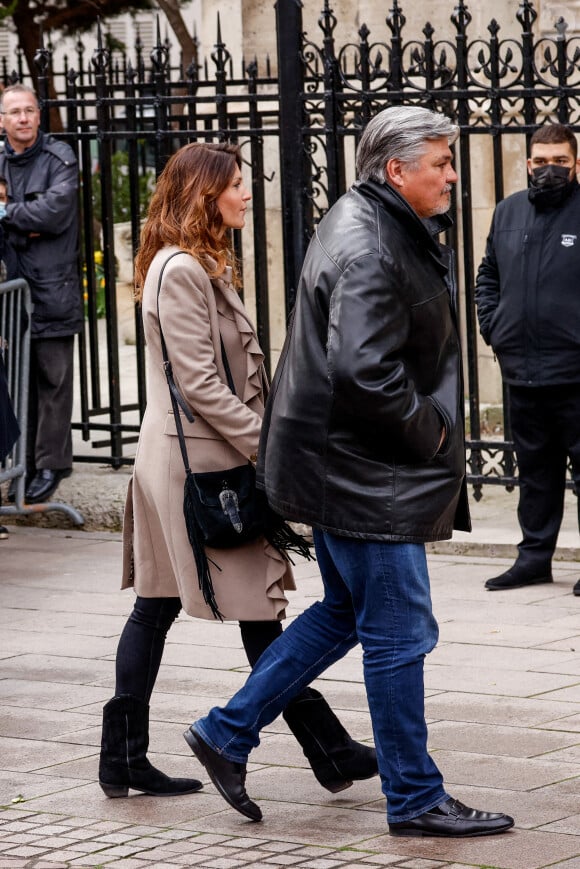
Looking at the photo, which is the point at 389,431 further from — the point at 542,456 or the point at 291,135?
the point at 291,135

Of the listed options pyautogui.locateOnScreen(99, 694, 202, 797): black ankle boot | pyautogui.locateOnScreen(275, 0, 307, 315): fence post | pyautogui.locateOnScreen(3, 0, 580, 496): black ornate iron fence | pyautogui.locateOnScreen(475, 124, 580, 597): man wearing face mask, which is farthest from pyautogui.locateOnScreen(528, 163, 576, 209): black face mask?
pyautogui.locateOnScreen(99, 694, 202, 797): black ankle boot

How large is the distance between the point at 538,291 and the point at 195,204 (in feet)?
8.75

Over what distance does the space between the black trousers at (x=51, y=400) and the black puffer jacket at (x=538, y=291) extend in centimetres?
279

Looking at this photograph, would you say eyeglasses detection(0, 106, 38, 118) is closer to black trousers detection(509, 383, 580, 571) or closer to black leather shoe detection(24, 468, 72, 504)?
black leather shoe detection(24, 468, 72, 504)

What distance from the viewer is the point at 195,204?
4.80 m

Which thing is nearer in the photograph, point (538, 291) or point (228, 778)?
point (228, 778)

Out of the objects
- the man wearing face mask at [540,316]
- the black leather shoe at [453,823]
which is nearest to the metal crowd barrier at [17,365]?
the man wearing face mask at [540,316]

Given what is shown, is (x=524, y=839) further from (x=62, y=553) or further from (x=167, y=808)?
(x=62, y=553)

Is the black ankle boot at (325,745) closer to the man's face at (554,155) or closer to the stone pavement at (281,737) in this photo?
the stone pavement at (281,737)

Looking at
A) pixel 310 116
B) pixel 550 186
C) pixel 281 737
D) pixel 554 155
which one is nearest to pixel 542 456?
pixel 550 186

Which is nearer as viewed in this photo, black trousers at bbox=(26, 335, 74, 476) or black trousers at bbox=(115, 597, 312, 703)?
black trousers at bbox=(115, 597, 312, 703)

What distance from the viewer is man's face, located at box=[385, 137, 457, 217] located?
435 centimetres

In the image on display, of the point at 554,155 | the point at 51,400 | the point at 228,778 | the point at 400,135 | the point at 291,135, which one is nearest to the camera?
the point at 400,135

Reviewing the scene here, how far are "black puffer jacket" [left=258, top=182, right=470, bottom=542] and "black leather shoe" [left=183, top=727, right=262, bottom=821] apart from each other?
2.34 feet
